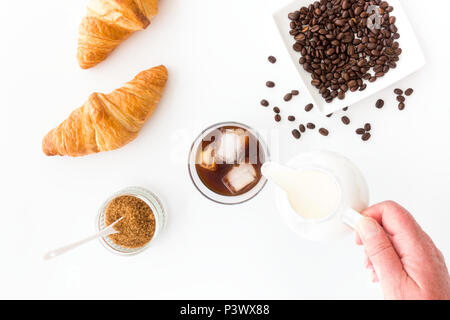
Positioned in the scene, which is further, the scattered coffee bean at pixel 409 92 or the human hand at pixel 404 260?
the scattered coffee bean at pixel 409 92

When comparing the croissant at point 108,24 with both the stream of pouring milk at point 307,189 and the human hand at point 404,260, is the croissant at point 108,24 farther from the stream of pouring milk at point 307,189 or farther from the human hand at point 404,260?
the human hand at point 404,260

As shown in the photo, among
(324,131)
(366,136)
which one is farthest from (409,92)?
(324,131)

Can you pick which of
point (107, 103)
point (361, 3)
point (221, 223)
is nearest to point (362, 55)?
point (361, 3)

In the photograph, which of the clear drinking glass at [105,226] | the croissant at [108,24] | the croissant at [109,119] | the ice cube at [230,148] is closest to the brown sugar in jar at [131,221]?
the clear drinking glass at [105,226]

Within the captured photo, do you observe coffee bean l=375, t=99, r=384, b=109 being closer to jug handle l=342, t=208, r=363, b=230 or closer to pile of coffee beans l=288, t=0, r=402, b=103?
pile of coffee beans l=288, t=0, r=402, b=103

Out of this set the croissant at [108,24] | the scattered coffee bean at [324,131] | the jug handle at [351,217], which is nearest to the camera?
the jug handle at [351,217]

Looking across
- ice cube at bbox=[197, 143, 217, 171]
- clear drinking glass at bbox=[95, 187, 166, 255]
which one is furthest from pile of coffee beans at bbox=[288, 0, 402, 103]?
clear drinking glass at bbox=[95, 187, 166, 255]

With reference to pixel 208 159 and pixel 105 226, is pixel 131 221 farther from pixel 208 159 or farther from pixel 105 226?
pixel 208 159
